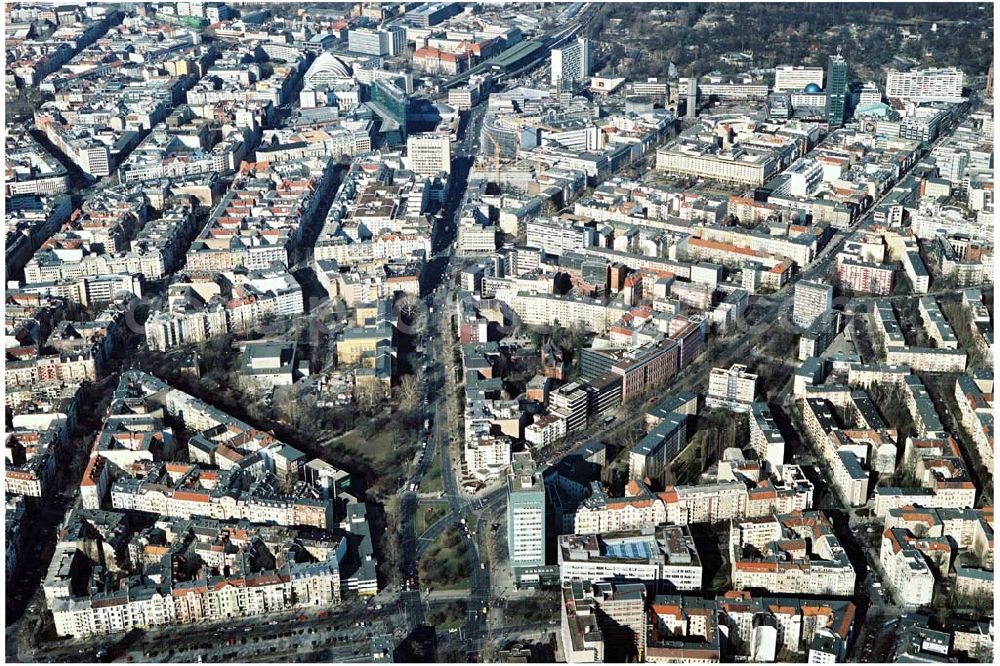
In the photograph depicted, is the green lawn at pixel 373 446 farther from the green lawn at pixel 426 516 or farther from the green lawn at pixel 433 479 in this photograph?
the green lawn at pixel 426 516

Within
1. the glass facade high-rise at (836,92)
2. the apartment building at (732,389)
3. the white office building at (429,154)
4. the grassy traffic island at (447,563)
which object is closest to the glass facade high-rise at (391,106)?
the white office building at (429,154)

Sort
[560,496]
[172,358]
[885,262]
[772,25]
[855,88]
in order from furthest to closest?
[772,25] → [855,88] → [885,262] → [172,358] → [560,496]

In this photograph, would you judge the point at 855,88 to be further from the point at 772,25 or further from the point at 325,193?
the point at 325,193

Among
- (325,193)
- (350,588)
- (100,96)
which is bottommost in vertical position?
(350,588)

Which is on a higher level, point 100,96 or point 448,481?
point 100,96

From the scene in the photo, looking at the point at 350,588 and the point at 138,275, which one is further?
the point at 138,275

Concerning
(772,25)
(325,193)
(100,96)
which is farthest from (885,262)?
(100,96)

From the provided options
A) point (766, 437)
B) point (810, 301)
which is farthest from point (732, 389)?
point (810, 301)
